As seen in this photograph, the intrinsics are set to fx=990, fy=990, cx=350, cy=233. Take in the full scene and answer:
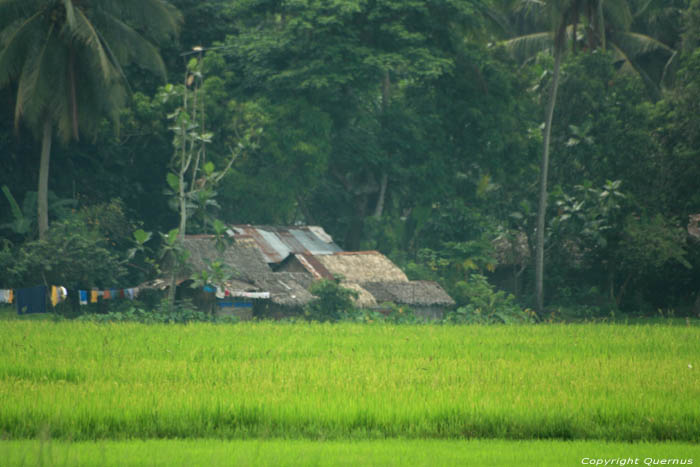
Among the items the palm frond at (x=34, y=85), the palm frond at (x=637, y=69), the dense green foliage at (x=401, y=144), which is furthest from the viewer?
the palm frond at (x=637, y=69)

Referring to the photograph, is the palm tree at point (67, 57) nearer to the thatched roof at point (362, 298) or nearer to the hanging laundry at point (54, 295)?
the hanging laundry at point (54, 295)

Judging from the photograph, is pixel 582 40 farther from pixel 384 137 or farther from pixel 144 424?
pixel 144 424

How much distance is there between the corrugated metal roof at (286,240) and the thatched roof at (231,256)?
511 millimetres

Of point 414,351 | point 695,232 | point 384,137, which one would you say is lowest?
point 414,351

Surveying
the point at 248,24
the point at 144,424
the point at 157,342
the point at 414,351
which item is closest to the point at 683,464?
the point at 144,424

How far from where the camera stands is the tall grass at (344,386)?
27.3 ft

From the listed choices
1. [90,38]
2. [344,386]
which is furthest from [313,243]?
[344,386]

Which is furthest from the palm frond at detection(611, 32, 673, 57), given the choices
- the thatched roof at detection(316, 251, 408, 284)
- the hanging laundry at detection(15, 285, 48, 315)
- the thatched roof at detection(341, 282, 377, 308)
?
the hanging laundry at detection(15, 285, 48, 315)

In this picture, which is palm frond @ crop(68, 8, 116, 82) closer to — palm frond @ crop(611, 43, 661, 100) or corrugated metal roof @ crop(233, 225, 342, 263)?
corrugated metal roof @ crop(233, 225, 342, 263)

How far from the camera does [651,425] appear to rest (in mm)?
8336

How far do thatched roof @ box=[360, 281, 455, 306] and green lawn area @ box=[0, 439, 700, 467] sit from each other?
16.4 metres

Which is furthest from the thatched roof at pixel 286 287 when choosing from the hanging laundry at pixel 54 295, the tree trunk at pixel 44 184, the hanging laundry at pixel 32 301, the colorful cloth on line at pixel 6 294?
the colorful cloth on line at pixel 6 294

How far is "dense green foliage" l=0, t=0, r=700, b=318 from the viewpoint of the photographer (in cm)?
2402

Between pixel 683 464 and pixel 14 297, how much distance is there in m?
18.4
